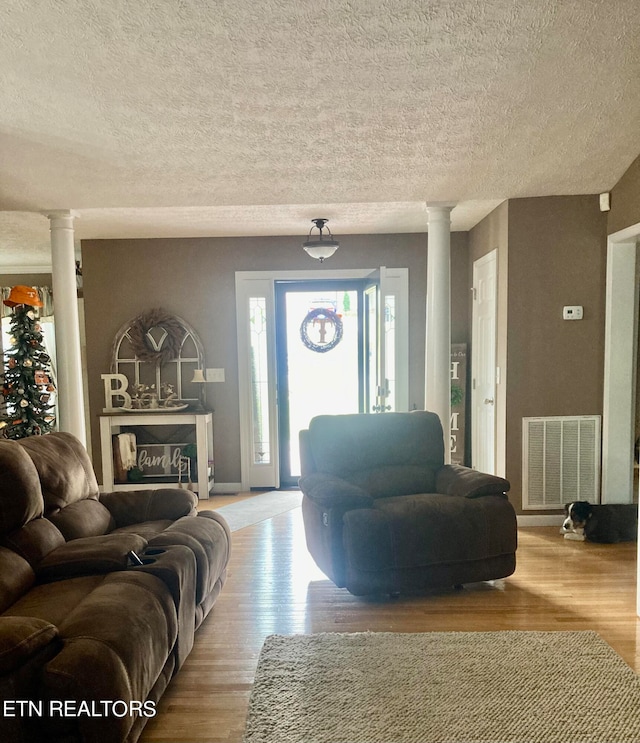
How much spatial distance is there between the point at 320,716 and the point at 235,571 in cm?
162

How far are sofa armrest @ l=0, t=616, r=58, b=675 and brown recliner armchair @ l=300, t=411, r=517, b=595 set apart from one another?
1.68 m

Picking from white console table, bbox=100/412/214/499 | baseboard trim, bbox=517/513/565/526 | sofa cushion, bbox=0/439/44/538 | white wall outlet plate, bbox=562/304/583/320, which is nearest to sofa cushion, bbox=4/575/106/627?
sofa cushion, bbox=0/439/44/538

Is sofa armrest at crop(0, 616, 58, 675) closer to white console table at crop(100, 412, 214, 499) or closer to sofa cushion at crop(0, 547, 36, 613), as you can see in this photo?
sofa cushion at crop(0, 547, 36, 613)

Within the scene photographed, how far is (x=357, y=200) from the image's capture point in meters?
4.33

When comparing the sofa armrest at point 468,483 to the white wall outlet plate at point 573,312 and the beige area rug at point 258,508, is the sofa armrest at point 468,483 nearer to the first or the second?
the white wall outlet plate at point 573,312

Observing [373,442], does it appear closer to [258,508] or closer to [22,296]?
[258,508]

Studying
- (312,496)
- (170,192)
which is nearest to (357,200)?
(170,192)

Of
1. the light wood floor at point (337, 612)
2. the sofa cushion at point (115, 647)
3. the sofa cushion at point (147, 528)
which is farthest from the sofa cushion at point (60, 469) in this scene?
the light wood floor at point (337, 612)

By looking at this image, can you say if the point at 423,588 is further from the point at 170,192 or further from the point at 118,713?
Answer: the point at 170,192

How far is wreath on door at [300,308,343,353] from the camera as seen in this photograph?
6.07 m

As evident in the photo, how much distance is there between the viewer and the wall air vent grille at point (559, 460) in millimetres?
4516

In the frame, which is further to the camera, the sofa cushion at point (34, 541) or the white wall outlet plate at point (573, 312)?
the white wall outlet plate at point (573, 312)

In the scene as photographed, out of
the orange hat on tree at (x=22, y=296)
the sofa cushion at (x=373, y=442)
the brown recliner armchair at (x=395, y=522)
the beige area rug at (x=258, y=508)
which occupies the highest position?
the orange hat on tree at (x=22, y=296)

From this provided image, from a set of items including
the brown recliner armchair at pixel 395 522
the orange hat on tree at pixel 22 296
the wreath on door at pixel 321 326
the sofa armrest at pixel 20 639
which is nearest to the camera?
the sofa armrest at pixel 20 639
